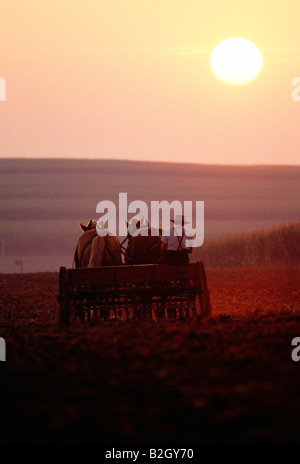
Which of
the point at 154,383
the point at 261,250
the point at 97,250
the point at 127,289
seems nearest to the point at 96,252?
the point at 97,250

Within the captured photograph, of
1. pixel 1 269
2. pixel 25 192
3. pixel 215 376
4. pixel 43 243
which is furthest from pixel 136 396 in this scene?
pixel 25 192

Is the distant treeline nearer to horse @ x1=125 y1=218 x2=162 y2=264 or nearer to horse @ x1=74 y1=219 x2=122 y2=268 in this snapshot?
horse @ x1=125 y1=218 x2=162 y2=264

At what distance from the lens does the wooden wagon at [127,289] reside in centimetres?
1575

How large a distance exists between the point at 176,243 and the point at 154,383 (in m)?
8.11

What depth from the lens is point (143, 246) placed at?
1772 centimetres

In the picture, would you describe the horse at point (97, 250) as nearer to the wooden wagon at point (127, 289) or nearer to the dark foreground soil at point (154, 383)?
the wooden wagon at point (127, 289)

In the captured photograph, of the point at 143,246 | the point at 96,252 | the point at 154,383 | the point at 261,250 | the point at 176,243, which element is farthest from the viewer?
the point at 261,250

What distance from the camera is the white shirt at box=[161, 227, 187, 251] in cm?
1658

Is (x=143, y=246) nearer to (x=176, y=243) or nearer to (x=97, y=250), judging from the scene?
(x=97, y=250)

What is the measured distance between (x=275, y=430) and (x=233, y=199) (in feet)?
285

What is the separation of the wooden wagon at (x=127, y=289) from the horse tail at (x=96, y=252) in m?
0.64

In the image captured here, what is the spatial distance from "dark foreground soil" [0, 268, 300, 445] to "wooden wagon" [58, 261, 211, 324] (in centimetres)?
253

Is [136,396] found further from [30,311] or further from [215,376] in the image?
[30,311]
